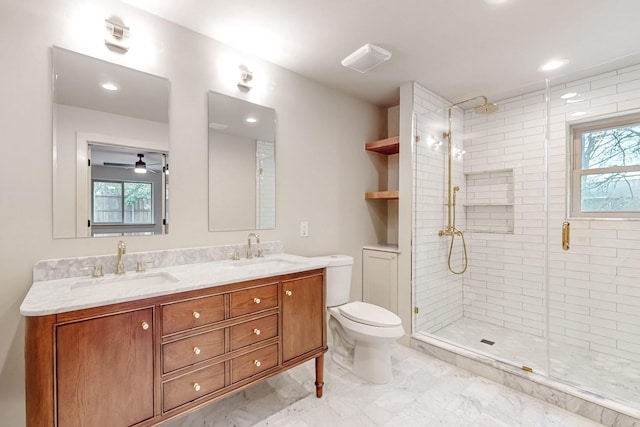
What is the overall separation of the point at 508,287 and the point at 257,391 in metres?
2.61

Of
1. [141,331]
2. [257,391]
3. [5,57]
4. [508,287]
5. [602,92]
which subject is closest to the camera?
[141,331]

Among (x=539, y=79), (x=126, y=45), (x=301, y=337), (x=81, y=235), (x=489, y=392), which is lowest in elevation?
(x=489, y=392)

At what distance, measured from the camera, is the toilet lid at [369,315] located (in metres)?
2.15

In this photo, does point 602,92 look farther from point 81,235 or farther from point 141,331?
point 81,235

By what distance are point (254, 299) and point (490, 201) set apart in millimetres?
2727

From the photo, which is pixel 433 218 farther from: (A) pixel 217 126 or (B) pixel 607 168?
(A) pixel 217 126

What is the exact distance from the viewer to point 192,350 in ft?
4.60

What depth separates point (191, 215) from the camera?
1974 millimetres

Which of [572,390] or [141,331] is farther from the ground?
[141,331]

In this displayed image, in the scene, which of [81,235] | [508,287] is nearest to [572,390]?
[508,287]

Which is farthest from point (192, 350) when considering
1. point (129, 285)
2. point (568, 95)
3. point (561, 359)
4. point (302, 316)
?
point (568, 95)

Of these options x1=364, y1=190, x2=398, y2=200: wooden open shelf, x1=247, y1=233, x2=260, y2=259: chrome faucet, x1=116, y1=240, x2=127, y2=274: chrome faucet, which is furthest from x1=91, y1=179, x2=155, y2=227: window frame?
x1=364, y1=190, x2=398, y2=200: wooden open shelf

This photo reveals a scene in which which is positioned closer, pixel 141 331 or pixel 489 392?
pixel 141 331

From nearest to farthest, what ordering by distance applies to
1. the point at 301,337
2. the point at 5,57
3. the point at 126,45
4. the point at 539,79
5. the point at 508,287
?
the point at 5,57 < the point at 126,45 < the point at 301,337 < the point at 539,79 < the point at 508,287
